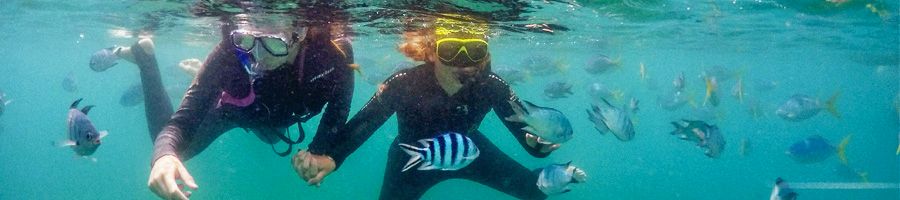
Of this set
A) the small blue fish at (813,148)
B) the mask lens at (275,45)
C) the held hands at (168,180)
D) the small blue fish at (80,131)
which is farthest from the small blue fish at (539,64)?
the held hands at (168,180)

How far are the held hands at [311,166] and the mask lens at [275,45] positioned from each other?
4.81 ft

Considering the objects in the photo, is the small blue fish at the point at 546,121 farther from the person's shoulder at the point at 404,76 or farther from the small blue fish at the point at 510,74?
the small blue fish at the point at 510,74

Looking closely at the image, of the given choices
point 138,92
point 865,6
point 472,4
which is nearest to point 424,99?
point 472,4

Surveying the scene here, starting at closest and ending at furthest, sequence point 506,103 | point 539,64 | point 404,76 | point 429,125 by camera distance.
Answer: point 404,76
point 506,103
point 429,125
point 539,64

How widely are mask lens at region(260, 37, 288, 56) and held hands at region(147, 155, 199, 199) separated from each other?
203 cm

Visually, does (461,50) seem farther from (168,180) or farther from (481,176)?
(168,180)

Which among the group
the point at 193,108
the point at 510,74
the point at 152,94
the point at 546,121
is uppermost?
the point at 546,121

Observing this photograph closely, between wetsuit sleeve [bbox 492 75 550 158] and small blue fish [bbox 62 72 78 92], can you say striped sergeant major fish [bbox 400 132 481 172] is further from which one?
small blue fish [bbox 62 72 78 92]

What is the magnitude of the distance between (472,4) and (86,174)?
49.3m

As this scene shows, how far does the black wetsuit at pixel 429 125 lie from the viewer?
242 inches

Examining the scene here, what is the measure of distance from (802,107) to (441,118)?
9201 mm

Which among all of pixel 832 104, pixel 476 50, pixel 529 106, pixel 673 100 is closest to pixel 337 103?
pixel 476 50

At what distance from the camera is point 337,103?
6113 millimetres

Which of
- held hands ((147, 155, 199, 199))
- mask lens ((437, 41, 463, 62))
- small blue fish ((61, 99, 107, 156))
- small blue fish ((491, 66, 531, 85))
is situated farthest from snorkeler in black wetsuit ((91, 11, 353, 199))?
small blue fish ((491, 66, 531, 85))
